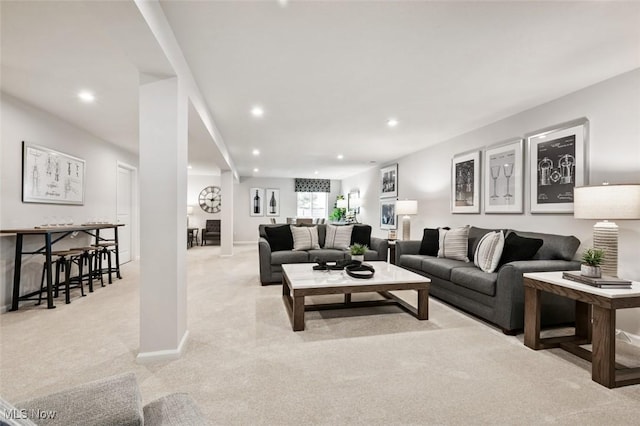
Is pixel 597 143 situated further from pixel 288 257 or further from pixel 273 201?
pixel 273 201

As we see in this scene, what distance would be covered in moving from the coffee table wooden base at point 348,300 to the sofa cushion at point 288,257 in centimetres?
81

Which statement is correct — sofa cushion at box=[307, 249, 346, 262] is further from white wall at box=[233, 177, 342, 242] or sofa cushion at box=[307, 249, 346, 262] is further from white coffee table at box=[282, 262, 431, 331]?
white wall at box=[233, 177, 342, 242]

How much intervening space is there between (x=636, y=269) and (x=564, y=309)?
661 millimetres

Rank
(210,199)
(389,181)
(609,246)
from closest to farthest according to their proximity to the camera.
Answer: (609,246)
(389,181)
(210,199)

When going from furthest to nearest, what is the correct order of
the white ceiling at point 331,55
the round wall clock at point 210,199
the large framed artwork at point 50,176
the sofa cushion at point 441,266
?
the round wall clock at point 210,199, the large framed artwork at point 50,176, the sofa cushion at point 441,266, the white ceiling at point 331,55

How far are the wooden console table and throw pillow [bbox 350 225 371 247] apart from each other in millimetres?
2842

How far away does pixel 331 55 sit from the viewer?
97.0 inches

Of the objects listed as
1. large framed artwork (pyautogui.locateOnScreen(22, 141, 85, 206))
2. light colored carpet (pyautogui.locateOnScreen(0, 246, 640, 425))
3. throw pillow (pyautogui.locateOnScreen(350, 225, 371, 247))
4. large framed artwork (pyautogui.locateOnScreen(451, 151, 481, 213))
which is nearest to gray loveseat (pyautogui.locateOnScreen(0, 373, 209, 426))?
light colored carpet (pyautogui.locateOnScreen(0, 246, 640, 425))

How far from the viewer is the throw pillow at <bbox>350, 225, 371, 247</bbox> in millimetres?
5213

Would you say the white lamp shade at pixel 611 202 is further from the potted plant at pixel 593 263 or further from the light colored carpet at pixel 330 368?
the light colored carpet at pixel 330 368

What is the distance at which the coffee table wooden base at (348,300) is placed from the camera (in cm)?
275

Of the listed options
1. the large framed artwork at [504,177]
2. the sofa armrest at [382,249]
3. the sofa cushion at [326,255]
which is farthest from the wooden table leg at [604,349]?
the sofa cushion at [326,255]

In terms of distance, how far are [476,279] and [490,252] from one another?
360mm

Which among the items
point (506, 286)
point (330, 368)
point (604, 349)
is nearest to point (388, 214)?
point (506, 286)
